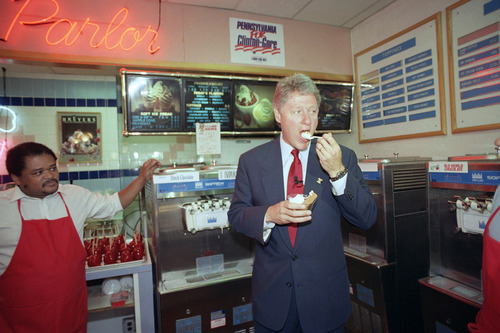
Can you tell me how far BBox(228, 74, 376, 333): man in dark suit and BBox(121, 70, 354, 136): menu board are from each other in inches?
84.1

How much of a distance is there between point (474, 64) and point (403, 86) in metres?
0.76

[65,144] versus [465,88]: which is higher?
[465,88]

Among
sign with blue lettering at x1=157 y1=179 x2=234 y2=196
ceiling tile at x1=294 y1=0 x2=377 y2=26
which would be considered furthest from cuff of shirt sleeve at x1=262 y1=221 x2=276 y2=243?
ceiling tile at x1=294 y1=0 x2=377 y2=26

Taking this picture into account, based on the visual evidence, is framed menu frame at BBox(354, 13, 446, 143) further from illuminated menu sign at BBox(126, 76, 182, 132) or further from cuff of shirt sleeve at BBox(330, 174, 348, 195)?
illuminated menu sign at BBox(126, 76, 182, 132)

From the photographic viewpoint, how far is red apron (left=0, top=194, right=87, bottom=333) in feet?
6.37

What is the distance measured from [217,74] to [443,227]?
290cm

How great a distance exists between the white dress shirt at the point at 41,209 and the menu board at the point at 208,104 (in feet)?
4.12

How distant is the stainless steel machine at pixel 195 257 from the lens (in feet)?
7.93

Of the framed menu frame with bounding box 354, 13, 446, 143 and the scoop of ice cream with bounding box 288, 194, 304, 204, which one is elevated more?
the framed menu frame with bounding box 354, 13, 446, 143

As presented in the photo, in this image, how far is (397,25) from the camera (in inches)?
140

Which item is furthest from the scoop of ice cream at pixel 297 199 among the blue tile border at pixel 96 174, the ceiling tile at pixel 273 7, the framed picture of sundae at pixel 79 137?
the framed picture of sundae at pixel 79 137

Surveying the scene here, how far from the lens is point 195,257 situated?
2688 mm

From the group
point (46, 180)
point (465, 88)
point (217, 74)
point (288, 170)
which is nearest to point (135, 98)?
point (217, 74)

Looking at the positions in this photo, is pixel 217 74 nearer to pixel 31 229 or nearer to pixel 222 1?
pixel 222 1
